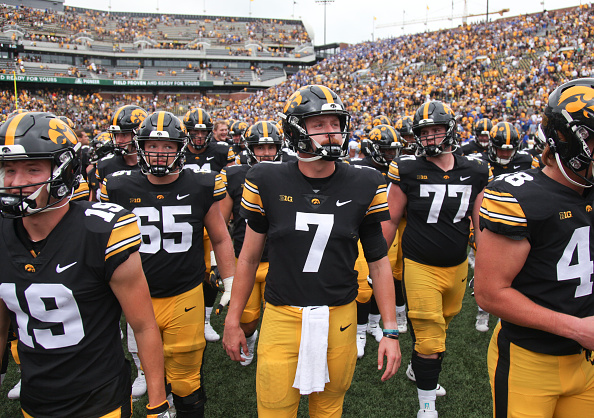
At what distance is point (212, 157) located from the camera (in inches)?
270

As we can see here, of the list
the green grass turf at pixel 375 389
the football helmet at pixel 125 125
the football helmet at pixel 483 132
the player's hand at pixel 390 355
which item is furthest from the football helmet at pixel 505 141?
the football helmet at pixel 125 125

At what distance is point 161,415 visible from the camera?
6.98ft

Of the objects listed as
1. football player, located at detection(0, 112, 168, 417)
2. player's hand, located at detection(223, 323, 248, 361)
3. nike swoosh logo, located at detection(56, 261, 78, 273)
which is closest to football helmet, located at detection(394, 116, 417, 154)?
player's hand, located at detection(223, 323, 248, 361)

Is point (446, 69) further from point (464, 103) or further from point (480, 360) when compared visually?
point (480, 360)

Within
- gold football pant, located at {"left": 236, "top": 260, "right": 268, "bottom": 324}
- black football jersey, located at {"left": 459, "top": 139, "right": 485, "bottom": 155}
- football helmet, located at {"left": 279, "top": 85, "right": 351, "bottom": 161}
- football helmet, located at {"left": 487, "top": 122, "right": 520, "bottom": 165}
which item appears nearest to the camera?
football helmet, located at {"left": 279, "top": 85, "right": 351, "bottom": 161}

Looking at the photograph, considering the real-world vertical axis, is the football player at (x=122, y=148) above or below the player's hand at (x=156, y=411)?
above

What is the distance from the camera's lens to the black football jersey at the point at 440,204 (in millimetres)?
3842

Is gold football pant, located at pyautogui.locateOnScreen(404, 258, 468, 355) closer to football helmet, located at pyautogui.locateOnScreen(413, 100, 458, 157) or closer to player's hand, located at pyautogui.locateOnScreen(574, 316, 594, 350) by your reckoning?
football helmet, located at pyautogui.locateOnScreen(413, 100, 458, 157)

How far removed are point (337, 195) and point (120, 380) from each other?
1489mm

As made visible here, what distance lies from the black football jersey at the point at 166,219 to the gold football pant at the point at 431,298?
1.90 metres

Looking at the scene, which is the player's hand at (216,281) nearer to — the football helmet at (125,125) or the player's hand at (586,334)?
the football helmet at (125,125)

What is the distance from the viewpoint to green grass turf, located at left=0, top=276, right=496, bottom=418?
3914mm

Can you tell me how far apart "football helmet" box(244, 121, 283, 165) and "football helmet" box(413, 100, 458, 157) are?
1.75 meters

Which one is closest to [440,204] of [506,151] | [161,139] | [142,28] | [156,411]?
[161,139]
